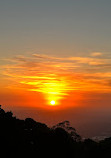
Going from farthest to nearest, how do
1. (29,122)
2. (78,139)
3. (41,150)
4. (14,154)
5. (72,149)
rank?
(78,139)
(29,122)
(72,149)
(41,150)
(14,154)

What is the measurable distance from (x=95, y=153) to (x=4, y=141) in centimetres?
1948

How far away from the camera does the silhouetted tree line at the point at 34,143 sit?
1563 inches

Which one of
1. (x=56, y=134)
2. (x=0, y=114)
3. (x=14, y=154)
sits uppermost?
(x=0, y=114)

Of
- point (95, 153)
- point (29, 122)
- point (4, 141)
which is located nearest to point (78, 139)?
point (95, 153)

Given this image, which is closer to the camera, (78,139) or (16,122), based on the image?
(16,122)

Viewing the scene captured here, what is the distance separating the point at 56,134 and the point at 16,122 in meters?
7.17

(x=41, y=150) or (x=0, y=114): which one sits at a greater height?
(x=0, y=114)

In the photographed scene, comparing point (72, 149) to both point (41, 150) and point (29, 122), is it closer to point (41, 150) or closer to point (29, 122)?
point (41, 150)

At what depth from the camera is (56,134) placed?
158 feet

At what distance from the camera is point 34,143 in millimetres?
44906

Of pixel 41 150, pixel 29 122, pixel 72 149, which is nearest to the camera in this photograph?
pixel 41 150

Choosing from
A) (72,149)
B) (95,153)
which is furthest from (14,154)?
(95,153)

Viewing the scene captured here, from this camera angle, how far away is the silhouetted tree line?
1563 inches

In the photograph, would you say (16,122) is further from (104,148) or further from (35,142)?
(104,148)
